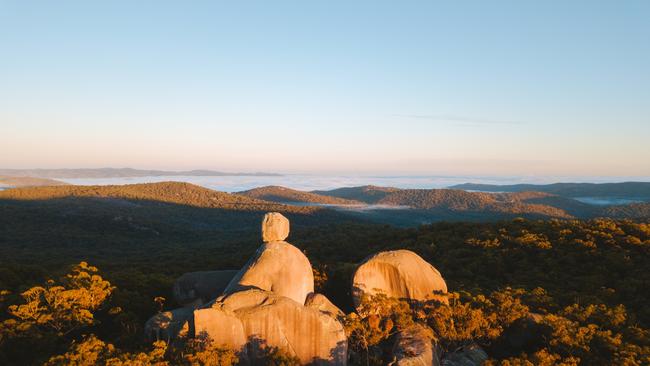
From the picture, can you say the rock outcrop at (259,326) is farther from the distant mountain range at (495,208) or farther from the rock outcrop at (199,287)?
the distant mountain range at (495,208)

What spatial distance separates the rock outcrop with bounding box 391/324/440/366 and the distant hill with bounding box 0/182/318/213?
10648cm

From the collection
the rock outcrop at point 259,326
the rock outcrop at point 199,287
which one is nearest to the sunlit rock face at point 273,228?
the rock outcrop at point 259,326

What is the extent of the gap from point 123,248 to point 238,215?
49.7m

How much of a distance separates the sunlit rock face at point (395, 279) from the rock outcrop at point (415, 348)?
2.42 m

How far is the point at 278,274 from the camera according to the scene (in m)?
18.7

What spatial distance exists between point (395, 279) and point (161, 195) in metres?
138

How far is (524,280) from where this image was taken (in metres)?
28.9

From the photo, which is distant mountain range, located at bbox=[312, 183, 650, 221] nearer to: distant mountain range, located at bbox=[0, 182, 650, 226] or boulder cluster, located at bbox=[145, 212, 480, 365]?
Result: distant mountain range, located at bbox=[0, 182, 650, 226]

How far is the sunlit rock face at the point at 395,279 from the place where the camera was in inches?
774

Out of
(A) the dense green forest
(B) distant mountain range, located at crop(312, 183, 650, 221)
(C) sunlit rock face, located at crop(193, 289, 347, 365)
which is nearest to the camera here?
(C) sunlit rock face, located at crop(193, 289, 347, 365)

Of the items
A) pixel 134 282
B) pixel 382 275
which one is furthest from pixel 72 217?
pixel 382 275

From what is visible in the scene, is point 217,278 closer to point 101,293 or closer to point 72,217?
point 101,293

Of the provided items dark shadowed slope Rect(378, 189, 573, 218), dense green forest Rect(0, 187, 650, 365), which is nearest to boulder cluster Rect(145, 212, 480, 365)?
dense green forest Rect(0, 187, 650, 365)

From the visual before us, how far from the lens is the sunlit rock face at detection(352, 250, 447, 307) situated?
1966 cm
